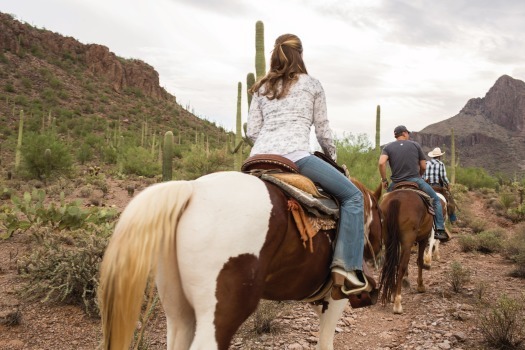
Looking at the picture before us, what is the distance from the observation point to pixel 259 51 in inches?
374

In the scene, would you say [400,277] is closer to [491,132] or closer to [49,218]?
[49,218]

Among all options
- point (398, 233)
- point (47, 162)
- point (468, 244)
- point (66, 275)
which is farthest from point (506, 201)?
point (47, 162)

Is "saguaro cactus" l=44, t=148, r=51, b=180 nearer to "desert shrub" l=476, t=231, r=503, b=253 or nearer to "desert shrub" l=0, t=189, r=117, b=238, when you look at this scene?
"desert shrub" l=0, t=189, r=117, b=238

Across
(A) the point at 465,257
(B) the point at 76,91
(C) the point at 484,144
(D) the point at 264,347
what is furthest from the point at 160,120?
(D) the point at 264,347

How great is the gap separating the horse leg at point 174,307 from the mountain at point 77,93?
33.7 metres

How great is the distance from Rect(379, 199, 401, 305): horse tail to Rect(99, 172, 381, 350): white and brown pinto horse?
4.00 m

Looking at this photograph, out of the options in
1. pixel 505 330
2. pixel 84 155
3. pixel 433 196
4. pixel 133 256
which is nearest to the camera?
pixel 133 256

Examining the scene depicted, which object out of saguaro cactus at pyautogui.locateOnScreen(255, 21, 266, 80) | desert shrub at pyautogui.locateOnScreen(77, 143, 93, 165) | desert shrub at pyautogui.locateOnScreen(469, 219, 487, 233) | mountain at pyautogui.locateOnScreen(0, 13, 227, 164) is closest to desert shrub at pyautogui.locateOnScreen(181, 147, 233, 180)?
desert shrub at pyautogui.locateOnScreen(77, 143, 93, 165)

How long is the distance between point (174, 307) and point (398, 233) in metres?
4.70

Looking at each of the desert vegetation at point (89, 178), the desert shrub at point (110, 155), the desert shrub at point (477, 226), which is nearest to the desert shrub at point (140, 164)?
the desert vegetation at point (89, 178)

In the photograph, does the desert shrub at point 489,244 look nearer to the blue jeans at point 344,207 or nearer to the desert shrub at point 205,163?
the blue jeans at point 344,207

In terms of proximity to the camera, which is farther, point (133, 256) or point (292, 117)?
point (292, 117)

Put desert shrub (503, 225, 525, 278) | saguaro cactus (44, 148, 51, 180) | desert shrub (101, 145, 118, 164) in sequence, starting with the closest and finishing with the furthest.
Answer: desert shrub (503, 225, 525, 278) < saguaro cactus (44, 148, 51, 180) < desert shrub (101, 145, 118, 164)

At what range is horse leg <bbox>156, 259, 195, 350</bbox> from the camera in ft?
7.30
